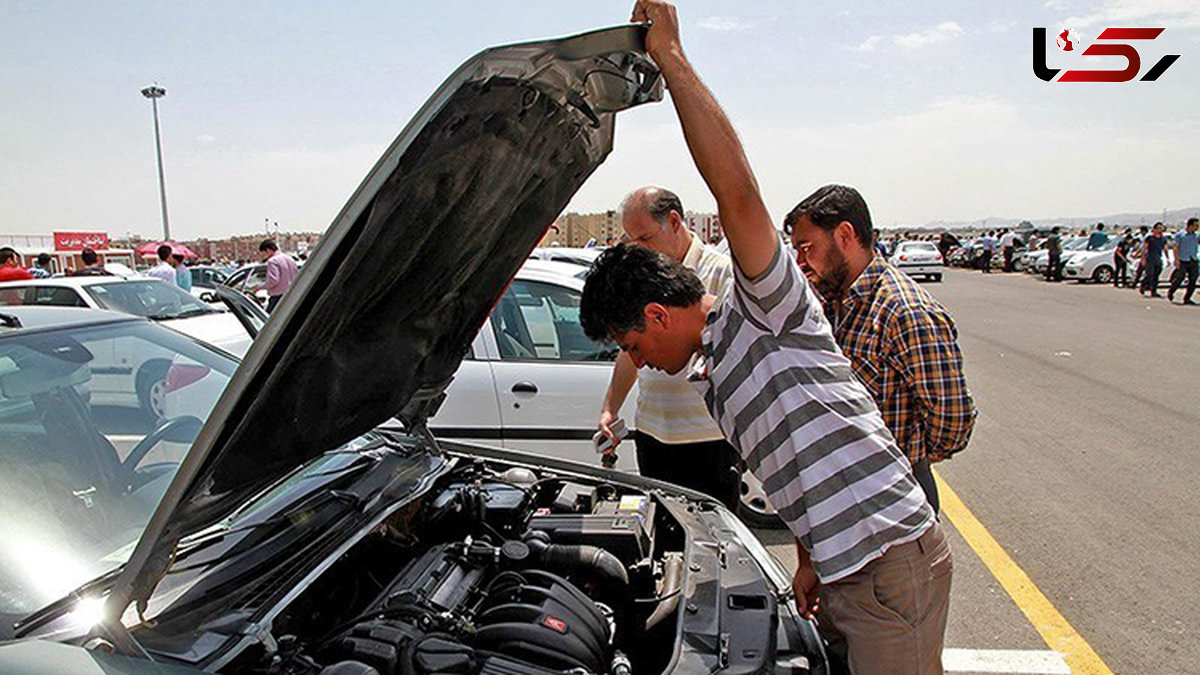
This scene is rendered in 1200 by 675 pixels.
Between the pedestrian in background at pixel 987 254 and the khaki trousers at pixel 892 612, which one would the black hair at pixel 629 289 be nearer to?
the khaki trousers at pixel 892 612

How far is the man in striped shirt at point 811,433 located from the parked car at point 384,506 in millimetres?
168

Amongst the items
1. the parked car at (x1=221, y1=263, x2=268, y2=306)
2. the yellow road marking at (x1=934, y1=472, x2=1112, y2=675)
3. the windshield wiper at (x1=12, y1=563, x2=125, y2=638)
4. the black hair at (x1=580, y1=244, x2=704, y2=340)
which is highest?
the black hair at (x1=580, y1=244, x2=704, y2=340)

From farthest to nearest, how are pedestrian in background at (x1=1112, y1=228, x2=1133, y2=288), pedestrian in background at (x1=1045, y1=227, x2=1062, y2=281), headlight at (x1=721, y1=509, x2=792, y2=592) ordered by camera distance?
pedestrian in background at (x1=1045, y1=227, x2=1062, y2=281) < pedestrian in background at (x1=1112, y1=228, x2=1133, y2=288) < headlight at (x1=721, y1=509, x2=792, y2=592)

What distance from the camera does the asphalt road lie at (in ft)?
11.2

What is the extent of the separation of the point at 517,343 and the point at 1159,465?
4.85 m

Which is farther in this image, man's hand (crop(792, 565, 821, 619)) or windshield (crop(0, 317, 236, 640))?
man's hand (crop(792, 565, 821, 619))

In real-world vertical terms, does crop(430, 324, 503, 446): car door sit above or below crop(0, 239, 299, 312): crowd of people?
below

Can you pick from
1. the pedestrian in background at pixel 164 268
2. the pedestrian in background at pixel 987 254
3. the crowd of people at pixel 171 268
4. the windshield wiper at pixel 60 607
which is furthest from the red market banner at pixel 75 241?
the windshield wiper at pixel 60 607

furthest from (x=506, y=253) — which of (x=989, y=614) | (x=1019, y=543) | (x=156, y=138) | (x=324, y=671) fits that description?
(x=156, y=138)

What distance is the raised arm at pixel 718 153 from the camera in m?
1.59

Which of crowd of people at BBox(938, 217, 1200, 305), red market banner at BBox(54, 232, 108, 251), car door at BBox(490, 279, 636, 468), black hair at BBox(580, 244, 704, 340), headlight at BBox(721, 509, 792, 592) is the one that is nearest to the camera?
black hair at BBox(580, 244, 704, 340)

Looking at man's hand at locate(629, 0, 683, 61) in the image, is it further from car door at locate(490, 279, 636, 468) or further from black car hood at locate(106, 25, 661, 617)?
car door at locate(490, 279, 636, 468)

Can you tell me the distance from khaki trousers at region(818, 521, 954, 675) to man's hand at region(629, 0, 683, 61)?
1.23 metres

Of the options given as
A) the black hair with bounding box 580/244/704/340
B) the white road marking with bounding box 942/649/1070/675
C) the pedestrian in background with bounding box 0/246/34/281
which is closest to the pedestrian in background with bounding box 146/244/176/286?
the pedestrian in background with bounding box 0/246/34/281
